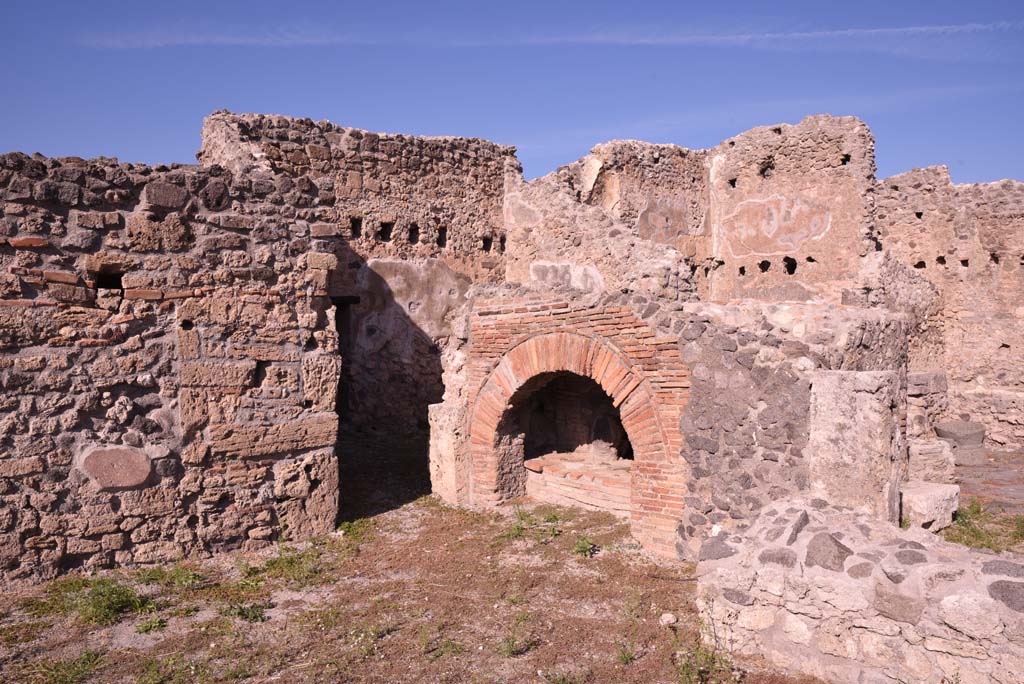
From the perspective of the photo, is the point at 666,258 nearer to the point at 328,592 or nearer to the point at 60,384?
the point at 328,592

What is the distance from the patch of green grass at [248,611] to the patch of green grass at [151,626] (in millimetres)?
401

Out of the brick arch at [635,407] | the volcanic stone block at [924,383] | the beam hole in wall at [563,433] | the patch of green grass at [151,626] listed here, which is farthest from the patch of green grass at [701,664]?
the volcanic stone block at [924,383]

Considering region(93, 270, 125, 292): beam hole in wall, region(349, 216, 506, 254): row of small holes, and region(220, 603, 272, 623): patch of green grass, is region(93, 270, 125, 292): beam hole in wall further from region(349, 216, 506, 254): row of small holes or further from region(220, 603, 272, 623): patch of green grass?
region(349, 216, 506, 254): row of small holes

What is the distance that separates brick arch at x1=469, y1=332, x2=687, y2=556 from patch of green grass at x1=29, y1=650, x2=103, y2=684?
13.9 ft

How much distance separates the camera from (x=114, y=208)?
19.6 ft

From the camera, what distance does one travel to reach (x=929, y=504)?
227 inches

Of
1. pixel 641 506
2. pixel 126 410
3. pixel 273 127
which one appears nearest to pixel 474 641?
pixel 641 506

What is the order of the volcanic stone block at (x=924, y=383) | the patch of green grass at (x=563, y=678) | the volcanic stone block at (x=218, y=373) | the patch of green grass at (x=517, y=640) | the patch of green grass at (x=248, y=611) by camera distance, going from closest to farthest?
the patch of green grass at (x=563, y=678)
the patch of green grass at (x=517, y=640)
the patch of green grass at (x=248, y=611)
the volcanic stone block at (x=218, y=373)
the volcanic stone block at (x=924, y=383)

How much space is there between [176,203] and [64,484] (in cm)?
250

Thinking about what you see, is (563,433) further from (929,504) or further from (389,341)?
(929,504)

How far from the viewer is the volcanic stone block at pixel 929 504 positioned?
574 cm

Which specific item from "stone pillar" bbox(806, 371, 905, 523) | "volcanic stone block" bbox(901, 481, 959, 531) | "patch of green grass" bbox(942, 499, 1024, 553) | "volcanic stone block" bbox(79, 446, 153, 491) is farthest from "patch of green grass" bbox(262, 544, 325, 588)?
"patch of green grass" bbox(942, 499, 1024, 553)

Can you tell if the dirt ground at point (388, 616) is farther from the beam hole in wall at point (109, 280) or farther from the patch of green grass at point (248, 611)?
the beam hole in wall at point (109, 280)

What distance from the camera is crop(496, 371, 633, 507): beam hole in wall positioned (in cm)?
798
